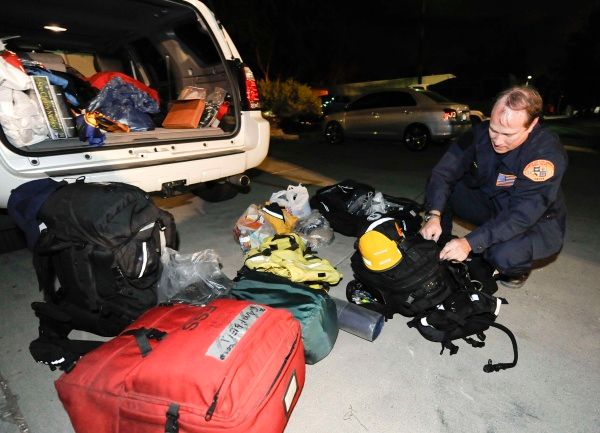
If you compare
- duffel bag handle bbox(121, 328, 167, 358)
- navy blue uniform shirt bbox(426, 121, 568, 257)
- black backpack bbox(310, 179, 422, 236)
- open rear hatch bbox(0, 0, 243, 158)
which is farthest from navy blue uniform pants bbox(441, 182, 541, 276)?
open rear hatch bbox(0, 0, 243, 158)

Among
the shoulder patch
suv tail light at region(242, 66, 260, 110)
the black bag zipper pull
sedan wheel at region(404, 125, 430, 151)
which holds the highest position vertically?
suv tail light at region(242, 66, 260, 110)

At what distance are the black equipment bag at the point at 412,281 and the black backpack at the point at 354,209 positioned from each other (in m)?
1.02

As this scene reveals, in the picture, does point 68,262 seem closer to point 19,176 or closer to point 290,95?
point 19,176

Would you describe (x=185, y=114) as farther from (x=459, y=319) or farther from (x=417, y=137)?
(x=417, y=137)

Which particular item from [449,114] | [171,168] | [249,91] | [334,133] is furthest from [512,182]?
[334,133]

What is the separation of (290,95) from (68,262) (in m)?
10.4

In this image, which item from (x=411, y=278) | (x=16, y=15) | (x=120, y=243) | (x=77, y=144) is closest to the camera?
(x=120, y=243)

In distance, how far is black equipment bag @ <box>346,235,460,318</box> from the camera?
1798 millimetres

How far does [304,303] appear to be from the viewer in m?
1.69

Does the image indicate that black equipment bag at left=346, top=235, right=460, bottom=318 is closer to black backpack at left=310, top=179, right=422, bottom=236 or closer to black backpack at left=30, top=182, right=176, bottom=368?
black backpack at left=310, top=179, right=422, bottom=236

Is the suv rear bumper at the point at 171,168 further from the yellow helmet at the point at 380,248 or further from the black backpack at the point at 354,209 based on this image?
the yellow helmet at the point at 380,248

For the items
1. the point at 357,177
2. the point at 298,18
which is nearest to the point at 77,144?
the point at 357,177

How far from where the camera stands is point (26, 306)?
211 centimetres

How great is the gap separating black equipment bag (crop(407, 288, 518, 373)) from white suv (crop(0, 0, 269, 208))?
1905 mm
